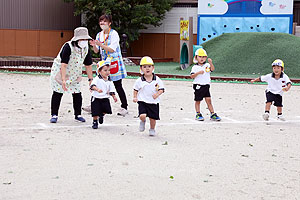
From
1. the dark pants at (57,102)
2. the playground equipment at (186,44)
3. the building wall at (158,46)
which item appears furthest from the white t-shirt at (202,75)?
the building wall at (158,46)

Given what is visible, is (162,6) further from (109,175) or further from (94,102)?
(109,175)

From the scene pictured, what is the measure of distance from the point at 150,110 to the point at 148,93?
0.25 m

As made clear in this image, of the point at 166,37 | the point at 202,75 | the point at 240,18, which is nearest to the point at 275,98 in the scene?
the point at 202,75

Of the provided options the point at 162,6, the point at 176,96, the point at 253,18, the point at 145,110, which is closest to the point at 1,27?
the point at 162,6

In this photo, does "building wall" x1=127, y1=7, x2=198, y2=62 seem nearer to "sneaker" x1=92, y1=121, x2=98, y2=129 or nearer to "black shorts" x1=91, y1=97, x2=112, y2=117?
"black shorts" x1=91, y1=97, x2=112, y2=117

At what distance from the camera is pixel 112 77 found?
9.55 meters

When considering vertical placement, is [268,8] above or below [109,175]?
above

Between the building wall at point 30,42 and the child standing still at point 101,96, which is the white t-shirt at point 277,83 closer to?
the child standing still at point 101,96

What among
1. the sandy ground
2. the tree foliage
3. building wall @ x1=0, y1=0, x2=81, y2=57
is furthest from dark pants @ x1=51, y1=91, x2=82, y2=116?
building wall @ x1=0, y1=0, x2=81, y2=57

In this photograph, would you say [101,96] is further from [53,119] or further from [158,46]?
[158,46]

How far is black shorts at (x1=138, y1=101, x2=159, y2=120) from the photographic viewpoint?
25.0ft

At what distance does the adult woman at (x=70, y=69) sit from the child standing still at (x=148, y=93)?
1230 mm

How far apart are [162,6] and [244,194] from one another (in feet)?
83.3

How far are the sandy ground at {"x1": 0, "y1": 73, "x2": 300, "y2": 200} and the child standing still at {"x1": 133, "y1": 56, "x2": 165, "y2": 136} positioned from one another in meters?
0.30
